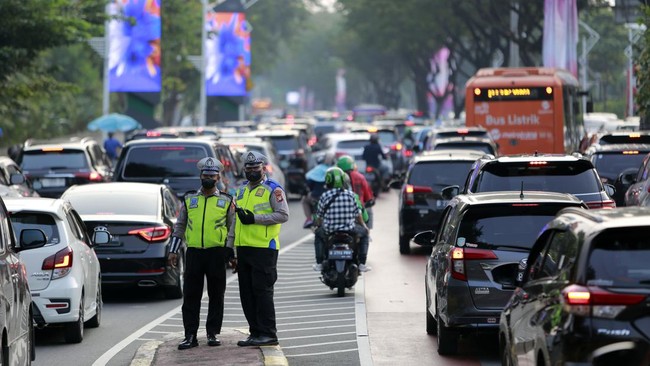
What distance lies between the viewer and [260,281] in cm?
1363

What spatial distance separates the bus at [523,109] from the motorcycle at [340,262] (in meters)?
20.2

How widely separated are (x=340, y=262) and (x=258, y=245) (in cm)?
533

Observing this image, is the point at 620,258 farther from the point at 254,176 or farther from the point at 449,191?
the point at 449,191

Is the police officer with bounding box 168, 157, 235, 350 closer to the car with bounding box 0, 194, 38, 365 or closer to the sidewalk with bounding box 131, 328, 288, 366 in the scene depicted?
the sidewalk with bounding box 131, 328, 288, 366

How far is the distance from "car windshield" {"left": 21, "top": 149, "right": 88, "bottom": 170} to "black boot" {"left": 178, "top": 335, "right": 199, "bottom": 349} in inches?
677

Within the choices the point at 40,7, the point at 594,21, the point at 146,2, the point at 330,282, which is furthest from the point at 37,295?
the point at 594,21

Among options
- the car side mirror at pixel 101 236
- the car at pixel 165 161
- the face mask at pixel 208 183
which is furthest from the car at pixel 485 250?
the car at pixel 165 161

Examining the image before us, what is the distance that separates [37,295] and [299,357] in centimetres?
256

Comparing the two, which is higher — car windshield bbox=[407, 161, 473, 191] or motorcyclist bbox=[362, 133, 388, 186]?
motorcyclist bbox=[362, 133, 388, 186]

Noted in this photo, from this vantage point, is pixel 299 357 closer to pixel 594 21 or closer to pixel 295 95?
pixel 594 21

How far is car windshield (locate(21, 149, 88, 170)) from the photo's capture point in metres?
30.4

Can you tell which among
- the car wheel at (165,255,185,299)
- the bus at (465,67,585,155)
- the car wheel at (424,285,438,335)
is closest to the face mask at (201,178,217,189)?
the car wheel at (424,285,438,335)

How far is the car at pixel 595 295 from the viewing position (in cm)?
793

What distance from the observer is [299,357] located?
1380 cm
